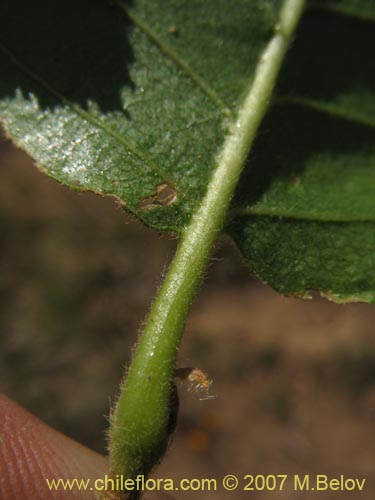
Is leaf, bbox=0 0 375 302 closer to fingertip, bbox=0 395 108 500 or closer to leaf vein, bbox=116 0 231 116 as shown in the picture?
leaf vein, bbox=116 0 231 116

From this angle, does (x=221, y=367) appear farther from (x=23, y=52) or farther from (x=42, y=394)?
(x=23, y=52)

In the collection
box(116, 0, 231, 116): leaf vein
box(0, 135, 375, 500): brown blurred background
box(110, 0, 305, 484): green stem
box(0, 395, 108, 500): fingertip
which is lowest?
box(0, 135, 375, 500): brown blurred background

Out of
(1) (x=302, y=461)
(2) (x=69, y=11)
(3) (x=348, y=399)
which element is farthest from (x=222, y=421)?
(2) (x=69, y=11)

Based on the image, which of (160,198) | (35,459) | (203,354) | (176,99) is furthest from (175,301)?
(203,354)

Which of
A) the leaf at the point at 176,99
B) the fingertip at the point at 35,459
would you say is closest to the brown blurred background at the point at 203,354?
the fingertip at the point at 35,459

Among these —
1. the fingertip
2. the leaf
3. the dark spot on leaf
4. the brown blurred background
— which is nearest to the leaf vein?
the leaf

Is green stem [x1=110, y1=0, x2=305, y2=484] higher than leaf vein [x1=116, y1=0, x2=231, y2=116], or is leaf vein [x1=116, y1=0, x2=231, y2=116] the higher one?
leaf vein [x1=116, y1=0, x2=231, y2=116]

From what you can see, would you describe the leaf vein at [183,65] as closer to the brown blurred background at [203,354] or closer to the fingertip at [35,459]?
the fingertip at [35,459]
